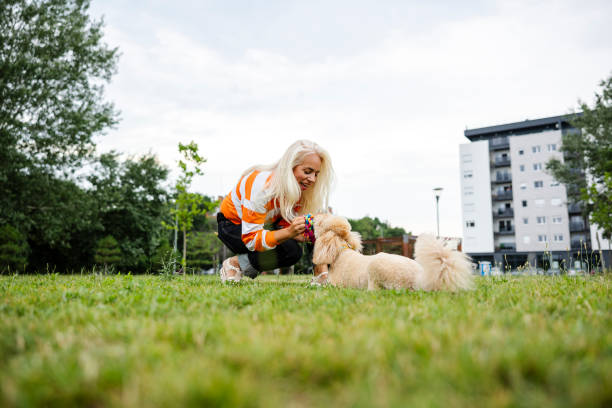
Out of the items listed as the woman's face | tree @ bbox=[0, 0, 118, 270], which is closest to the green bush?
tree @ bbox=[0, 0, 118, 270]

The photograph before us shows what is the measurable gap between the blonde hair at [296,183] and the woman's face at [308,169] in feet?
0.17

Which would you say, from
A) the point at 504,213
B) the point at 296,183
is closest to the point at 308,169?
the point at 296,183

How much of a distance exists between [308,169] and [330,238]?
3.18ft

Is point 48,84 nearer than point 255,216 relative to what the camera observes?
No

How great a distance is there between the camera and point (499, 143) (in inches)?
2333

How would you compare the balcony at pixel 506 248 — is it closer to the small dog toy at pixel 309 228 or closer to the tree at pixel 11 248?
the tree at pixel 11 248

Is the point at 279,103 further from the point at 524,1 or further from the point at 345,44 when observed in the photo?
the point at 524,1

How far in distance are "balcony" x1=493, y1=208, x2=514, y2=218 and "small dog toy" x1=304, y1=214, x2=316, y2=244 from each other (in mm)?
61041

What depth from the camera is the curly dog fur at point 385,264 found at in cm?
363

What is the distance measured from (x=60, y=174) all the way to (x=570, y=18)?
86.0 feet

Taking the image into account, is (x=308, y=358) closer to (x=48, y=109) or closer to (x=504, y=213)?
(x=48, y=109)

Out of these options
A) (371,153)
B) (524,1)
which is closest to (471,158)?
(371,153)

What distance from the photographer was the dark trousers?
5.23 metres

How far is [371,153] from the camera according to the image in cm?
3033
